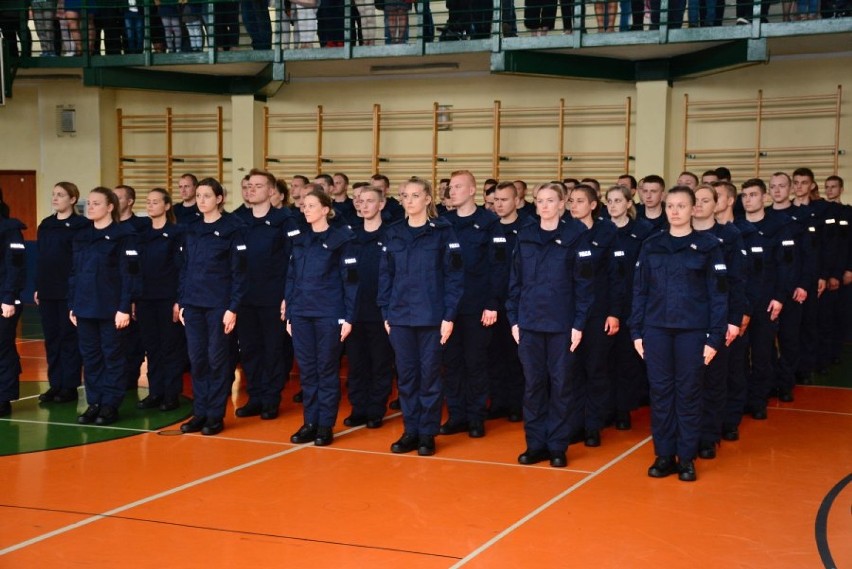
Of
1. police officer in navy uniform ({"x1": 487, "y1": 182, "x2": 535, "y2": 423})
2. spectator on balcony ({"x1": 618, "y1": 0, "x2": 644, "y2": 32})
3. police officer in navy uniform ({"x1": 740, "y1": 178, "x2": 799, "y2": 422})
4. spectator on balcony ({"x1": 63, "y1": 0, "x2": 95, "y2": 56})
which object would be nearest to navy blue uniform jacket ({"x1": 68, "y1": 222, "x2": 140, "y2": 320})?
police officer in navy uniform ({"x1": 487, "y1": 182, "x2": 535, "y2": 423})

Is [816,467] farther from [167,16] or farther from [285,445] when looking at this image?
[167,16]

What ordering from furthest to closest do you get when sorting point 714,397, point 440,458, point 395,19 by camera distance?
point 395,19 → point 714,397 → point 440,458

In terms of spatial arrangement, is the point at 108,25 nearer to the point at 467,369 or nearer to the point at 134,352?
the point at 134,352

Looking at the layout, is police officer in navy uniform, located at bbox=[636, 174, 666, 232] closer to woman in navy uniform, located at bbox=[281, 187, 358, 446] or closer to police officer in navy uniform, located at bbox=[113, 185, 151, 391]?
woman in navy uniform, located at bbox=[281, 187, 358, 446]

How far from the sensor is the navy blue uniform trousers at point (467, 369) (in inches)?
288

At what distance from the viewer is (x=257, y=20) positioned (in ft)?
45.4

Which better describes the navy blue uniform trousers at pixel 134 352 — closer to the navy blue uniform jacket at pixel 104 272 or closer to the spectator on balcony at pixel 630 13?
the navy blue uniform jacket at pixel 104 272

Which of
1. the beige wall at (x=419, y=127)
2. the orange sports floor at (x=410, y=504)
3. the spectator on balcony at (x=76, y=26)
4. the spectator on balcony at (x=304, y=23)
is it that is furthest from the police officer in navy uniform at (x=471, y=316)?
the spectator on balcony at (x=76, y=26)

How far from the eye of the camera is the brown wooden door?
16484 millimetres

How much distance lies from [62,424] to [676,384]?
4646 millimetres

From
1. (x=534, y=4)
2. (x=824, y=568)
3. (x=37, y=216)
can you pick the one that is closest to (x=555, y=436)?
(x=824, y=568)

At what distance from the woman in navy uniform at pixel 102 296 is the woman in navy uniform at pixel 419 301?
→ 209 cm

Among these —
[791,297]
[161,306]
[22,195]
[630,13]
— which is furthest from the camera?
[22,195]

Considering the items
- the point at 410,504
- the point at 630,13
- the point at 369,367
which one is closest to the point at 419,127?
the point at 630,13
